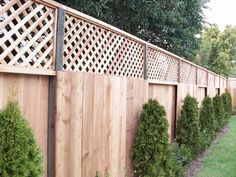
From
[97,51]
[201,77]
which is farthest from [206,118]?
[97,51]

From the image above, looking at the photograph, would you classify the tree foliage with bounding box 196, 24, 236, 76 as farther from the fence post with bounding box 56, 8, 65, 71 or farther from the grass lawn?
the fence post with bounding box 56, 8, 65, 71

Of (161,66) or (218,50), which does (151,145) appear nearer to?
(161,66)

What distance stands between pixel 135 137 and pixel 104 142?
107 centimetres

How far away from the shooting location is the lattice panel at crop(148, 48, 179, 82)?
19.1 feet

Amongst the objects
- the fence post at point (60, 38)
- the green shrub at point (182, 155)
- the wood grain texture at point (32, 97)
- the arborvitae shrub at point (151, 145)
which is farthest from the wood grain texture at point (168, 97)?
the wood grain texture at point (32, 97)

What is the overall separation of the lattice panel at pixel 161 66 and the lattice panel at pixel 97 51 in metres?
0.66

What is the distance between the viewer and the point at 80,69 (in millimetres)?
3521

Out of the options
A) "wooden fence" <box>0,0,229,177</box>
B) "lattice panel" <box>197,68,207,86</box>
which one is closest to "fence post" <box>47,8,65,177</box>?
"wooden fence" <box>0,0,229,177</box>

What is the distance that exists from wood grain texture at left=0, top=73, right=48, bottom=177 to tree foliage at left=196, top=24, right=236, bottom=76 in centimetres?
2064

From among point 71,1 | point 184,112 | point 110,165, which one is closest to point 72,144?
point 110,165

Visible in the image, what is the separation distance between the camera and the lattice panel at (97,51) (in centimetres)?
333

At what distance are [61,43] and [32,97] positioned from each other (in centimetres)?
63

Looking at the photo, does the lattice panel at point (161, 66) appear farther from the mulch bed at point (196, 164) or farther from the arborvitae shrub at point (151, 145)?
the mulch bed at point (196, 164)

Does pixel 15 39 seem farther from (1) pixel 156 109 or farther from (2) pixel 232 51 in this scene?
(2) pixel 232 51
